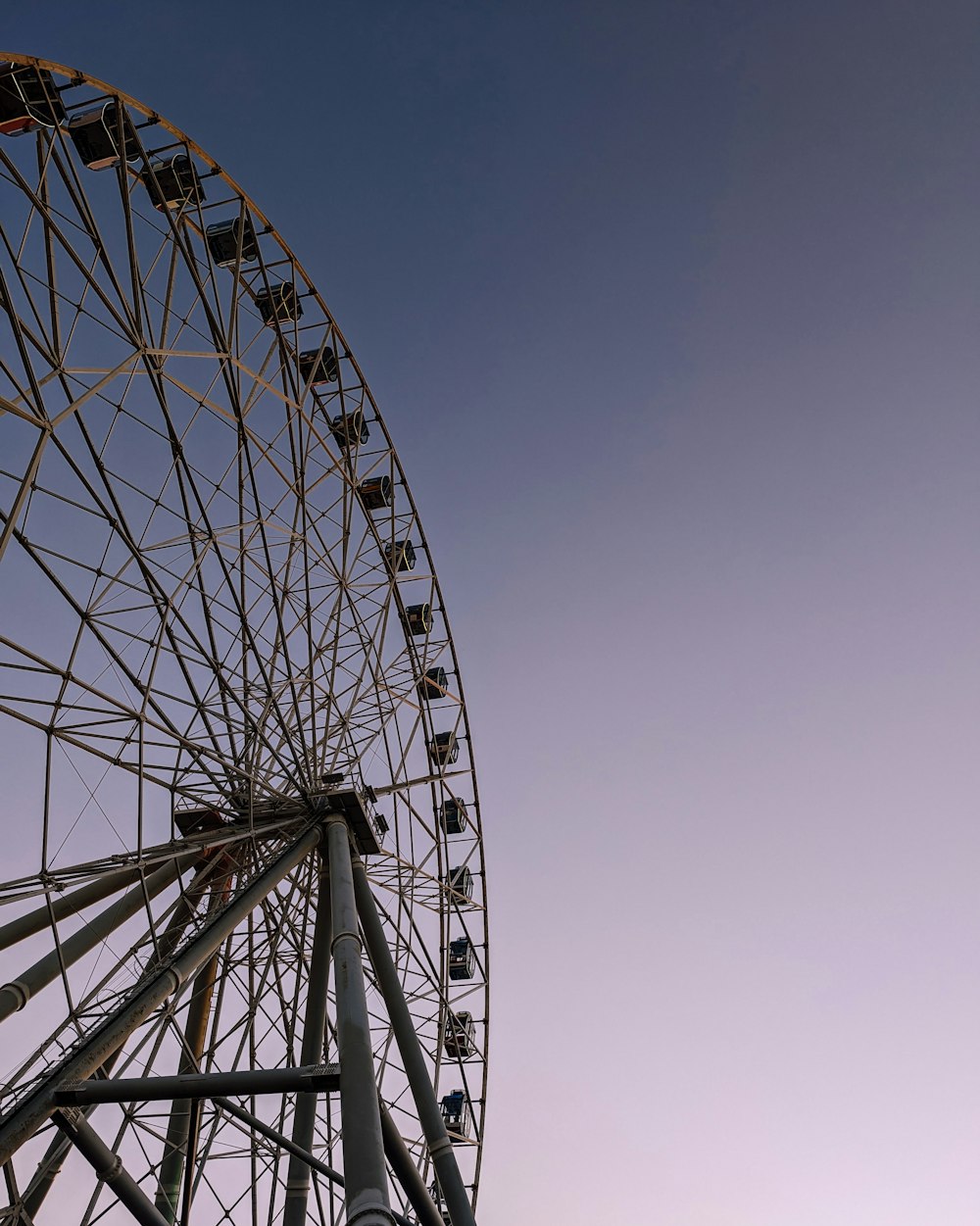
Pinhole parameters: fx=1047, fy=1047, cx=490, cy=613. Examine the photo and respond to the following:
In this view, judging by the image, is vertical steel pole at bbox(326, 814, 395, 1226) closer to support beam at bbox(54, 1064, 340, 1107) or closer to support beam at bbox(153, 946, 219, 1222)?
support beam at bbox(54, 1064, 340, 1107)

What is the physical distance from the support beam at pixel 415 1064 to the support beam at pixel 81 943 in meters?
3.35

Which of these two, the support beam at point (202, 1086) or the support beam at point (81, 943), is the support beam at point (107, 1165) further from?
the support beam at point (81, 943)

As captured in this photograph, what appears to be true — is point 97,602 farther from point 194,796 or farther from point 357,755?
point 357,755

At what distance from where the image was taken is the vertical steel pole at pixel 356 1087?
9.07 m

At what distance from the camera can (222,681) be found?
1823cm

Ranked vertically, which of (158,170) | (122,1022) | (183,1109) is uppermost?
(158,170)

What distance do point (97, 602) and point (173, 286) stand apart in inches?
200

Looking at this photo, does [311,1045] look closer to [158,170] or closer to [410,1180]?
[410,1180]

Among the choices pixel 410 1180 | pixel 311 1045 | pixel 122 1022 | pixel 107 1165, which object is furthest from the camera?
pixel 311 1045

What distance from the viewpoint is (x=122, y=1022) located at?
1330cm

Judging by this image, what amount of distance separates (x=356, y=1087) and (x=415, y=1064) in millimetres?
5152

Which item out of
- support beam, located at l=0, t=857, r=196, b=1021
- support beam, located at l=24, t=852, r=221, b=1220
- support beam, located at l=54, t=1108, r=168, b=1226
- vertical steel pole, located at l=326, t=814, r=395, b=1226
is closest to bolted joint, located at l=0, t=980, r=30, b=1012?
support beam, located at l=0, t=857, r=196, b=1021

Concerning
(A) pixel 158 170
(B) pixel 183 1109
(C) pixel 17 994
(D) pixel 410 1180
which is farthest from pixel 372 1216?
(A) pixel 158 170

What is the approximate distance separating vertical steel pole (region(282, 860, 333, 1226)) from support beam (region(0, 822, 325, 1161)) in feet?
5.93
